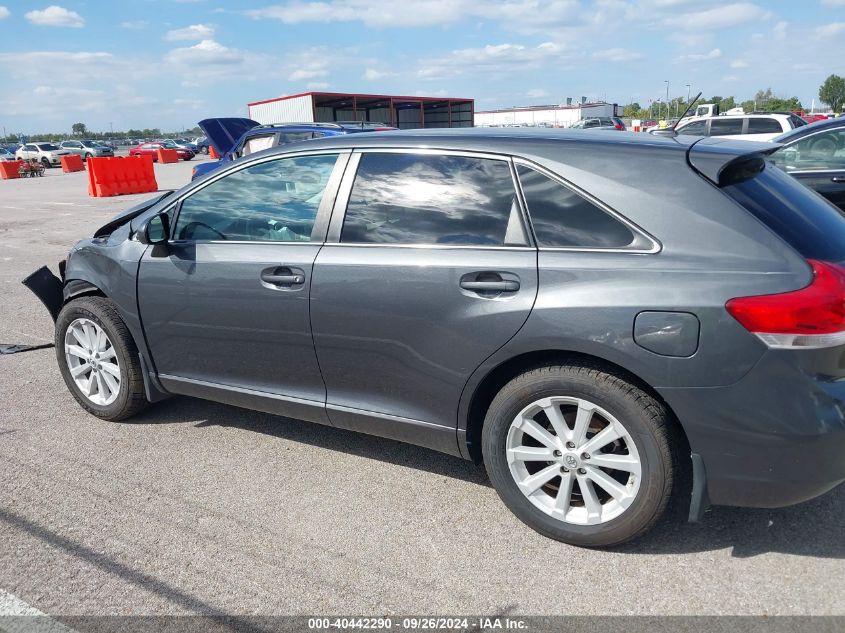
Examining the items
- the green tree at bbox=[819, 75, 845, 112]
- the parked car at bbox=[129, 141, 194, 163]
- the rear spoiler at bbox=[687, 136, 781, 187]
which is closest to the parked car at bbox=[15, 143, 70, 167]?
the parked car at bbox=[129, 141, 194, 163]

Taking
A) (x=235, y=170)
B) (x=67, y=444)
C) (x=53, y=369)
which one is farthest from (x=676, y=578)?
(x=53, y=369)

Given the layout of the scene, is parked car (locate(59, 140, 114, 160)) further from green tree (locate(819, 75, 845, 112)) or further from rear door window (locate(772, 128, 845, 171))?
green tree (locate(819, 75, 845, 112))

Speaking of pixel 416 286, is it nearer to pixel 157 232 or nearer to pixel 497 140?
pixel 497 140

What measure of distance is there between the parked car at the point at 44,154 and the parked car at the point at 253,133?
1363 inches

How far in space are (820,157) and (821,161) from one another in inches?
1.9

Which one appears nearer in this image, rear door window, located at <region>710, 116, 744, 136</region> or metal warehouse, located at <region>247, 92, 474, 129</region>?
rear door window, located at <region>710, 116, 744, 136</region>

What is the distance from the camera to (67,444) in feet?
13.3

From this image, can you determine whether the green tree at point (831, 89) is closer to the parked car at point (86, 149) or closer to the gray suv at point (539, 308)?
the parked car at point (86, 149)

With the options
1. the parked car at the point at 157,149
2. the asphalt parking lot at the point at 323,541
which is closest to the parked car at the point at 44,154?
the parked car at the point at 157,149

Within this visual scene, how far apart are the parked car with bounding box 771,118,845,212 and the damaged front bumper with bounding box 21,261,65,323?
22.6 ft

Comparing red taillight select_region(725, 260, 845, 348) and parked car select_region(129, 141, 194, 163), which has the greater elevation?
red taillight select_region(725, 260, 845, 348)

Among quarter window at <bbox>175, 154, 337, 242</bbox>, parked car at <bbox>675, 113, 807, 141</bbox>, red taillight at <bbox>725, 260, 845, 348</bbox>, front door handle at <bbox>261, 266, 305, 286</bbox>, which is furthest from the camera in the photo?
parked car at <bbox>675, 113, 807, 141</bbox>

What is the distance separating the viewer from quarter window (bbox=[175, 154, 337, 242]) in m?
3.55

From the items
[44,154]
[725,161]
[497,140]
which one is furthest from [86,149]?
[725,161]
